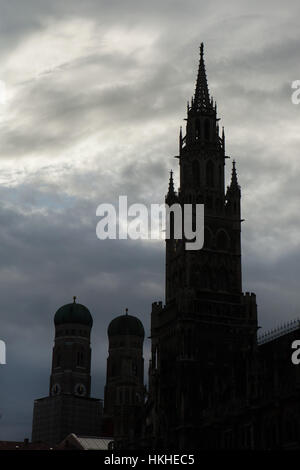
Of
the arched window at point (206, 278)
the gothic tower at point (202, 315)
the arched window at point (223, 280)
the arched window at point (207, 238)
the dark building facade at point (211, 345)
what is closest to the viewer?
the dark building facade at point (211, 345)

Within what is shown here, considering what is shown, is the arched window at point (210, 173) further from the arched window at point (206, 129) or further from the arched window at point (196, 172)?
the arched window at point (206, 129)

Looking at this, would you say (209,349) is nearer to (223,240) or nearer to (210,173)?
(223,240)

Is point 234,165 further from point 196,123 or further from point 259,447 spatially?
point 259,447

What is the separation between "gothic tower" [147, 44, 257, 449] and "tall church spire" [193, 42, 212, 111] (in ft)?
0.54

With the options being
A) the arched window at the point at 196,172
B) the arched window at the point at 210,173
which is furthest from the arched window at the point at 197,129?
the arched window at the point at 210,173

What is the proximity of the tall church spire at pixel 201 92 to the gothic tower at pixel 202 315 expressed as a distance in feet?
0.54

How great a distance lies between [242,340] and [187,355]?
29.7 feet

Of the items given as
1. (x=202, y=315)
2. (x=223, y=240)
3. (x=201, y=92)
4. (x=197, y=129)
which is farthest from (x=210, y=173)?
(x=202, y=315)

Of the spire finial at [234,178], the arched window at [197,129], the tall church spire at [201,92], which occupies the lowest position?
the spire finial at [234,178]

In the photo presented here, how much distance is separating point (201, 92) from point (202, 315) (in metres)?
38.8

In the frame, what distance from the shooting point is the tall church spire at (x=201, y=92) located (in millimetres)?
136500

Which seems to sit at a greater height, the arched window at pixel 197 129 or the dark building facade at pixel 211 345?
the arched window at pixel 197 129

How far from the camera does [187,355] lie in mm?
118000
